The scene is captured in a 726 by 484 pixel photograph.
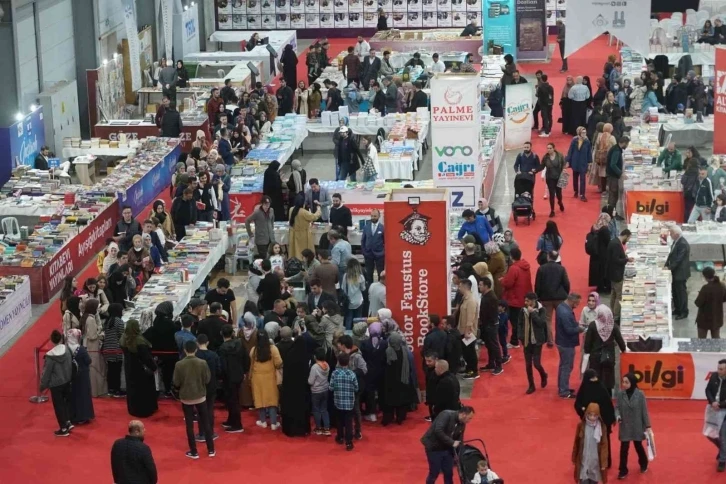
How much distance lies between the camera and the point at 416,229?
1570 cm

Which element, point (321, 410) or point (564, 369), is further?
point (564, 369)

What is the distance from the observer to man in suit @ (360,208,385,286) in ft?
60.0

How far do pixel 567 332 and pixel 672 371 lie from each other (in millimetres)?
1202

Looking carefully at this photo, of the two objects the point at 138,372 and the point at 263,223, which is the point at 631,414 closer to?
the point at 138,372

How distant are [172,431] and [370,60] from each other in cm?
1724

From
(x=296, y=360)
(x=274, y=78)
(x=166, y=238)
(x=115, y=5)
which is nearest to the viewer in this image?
(x=296, y=360)

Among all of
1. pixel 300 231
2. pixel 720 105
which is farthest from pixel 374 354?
pixel 720 105

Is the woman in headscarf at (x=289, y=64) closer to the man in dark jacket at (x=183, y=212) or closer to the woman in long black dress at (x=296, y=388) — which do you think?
the man in dark jacket at (x=183, y=212)

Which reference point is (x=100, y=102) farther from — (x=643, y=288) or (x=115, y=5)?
(x=643, y=288)

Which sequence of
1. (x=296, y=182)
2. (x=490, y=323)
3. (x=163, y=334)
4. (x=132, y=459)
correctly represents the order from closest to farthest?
(x=132, y=459) → (x=163, y=334) → (x=490, y=323) → (x=296, y=182)

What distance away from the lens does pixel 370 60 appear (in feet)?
103

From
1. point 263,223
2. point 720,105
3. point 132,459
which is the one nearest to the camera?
point 132,459

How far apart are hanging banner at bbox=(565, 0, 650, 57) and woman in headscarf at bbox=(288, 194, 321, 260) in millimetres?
7109

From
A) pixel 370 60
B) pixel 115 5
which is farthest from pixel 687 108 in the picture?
pixel 115 5
